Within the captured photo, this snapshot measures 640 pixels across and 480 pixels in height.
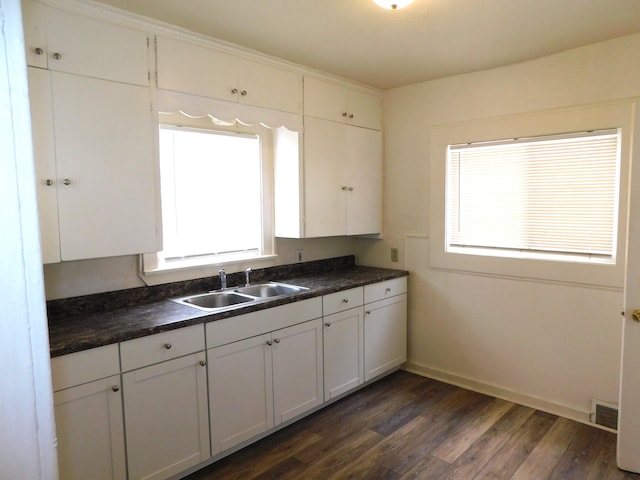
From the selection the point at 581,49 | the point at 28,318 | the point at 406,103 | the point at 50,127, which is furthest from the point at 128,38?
the point at 581,49

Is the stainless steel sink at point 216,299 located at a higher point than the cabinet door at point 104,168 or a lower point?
lower

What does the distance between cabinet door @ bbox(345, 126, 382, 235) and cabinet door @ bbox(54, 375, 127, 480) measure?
212cm

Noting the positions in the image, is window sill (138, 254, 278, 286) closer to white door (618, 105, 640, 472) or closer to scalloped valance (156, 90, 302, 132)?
scalloped valance (156, 90, 302, 132)

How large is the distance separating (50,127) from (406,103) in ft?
8.51

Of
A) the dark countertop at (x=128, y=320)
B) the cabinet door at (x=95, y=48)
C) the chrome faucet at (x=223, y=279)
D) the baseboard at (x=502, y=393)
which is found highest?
the cabinet door at (x=95, y=48)

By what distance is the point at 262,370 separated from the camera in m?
2.50

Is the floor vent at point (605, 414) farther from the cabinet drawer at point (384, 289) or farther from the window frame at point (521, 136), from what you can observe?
the cabinet drawer at point (384, 289)

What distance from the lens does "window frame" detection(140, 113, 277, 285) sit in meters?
2.64

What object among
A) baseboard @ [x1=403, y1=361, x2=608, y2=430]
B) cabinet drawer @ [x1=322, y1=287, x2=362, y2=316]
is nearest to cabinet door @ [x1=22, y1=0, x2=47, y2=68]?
cabinet drawer @ [x1=322, y1=287, x2=362, y2=316]

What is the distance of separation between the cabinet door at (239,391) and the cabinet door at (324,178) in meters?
1.06

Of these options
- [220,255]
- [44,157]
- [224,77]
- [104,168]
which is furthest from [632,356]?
[44,157]

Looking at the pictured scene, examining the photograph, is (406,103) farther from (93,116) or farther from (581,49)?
(93,116)

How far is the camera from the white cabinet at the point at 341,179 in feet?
10.4

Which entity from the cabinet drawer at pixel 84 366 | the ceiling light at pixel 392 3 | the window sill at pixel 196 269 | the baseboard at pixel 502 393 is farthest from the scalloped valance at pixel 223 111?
the baseboard at pixel 502 393
